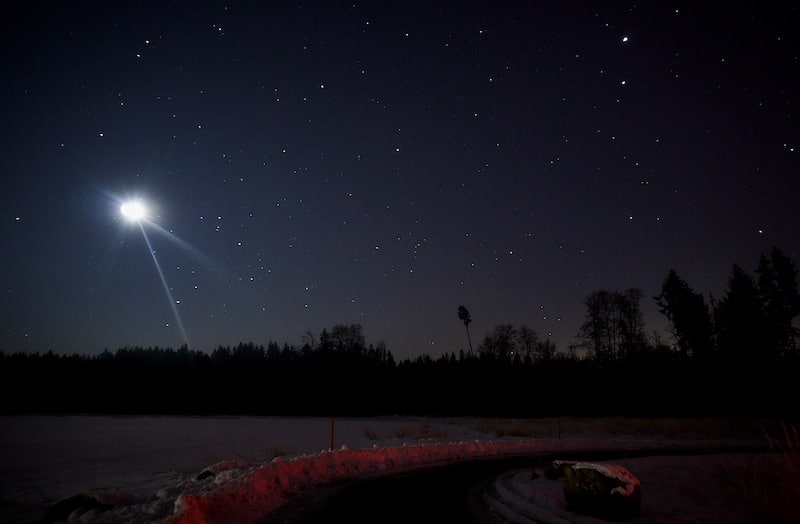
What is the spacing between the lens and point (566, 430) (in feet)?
122

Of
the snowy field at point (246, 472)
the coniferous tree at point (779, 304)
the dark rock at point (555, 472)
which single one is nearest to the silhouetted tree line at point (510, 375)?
the coniferous tree at point (779, 304)

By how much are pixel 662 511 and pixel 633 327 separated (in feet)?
189

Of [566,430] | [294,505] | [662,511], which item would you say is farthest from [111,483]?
[566,430]

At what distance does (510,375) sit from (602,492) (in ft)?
190

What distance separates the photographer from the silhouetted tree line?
51.3 metres

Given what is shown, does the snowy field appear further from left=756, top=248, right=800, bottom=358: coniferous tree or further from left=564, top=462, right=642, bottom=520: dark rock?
left=756, top=248, right=800, bottom=358: coniferous tree

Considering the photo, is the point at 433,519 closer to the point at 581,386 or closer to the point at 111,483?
the point at 111,483

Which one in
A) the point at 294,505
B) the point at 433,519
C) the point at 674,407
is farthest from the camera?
the point at 674,407

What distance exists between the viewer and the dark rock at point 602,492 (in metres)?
8.00

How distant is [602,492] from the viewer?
321 inches

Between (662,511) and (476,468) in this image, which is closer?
(662,511)

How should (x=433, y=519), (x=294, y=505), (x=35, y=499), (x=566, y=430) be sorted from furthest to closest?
(x=566, y=430) < (x=35, y=499) < (x=294, y=505) < (x=433, y=519)

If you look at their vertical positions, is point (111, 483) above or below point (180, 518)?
below

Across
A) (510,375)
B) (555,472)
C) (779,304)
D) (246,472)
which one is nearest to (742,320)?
(779,304)
